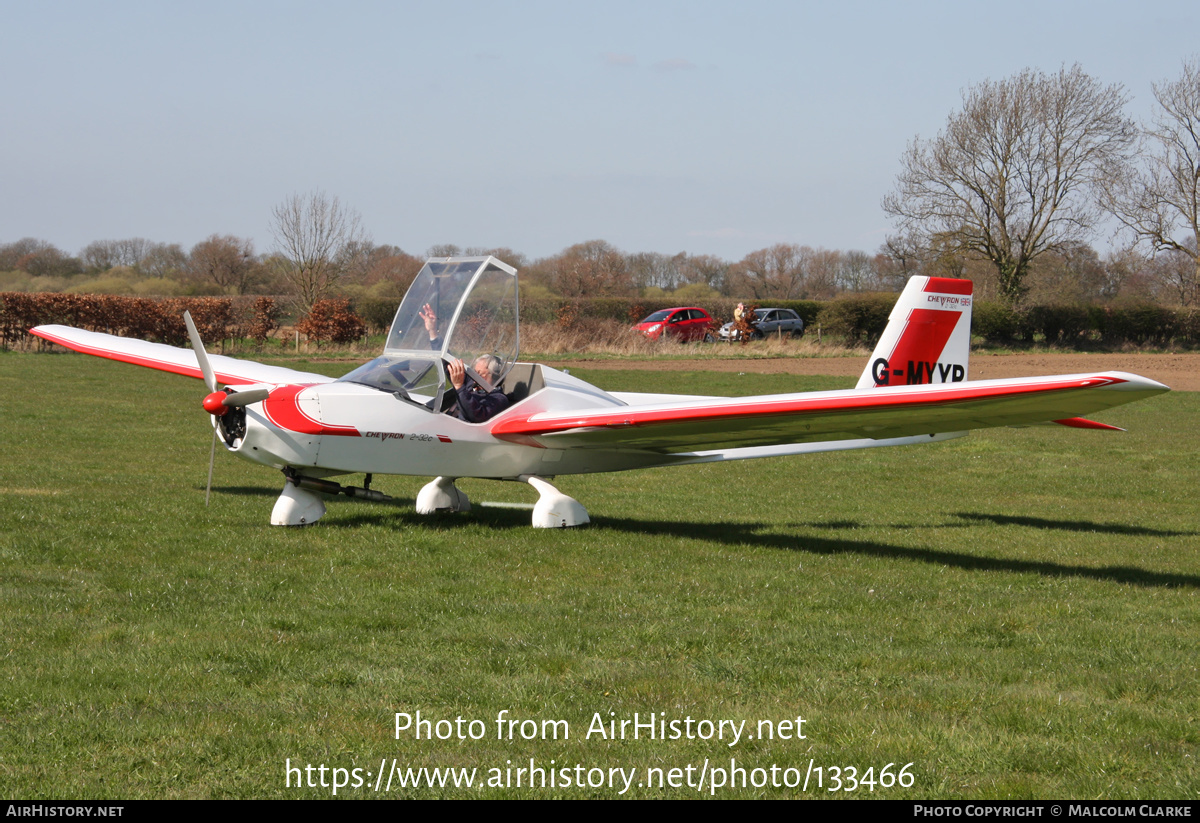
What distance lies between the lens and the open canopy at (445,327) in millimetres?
9922

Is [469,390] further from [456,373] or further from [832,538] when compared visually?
[832,538]

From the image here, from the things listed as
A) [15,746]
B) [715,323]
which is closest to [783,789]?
[15,746]

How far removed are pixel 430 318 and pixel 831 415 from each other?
3990 millimetres

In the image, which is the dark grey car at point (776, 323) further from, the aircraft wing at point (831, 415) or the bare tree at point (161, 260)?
the bare tree at point (161, 260)

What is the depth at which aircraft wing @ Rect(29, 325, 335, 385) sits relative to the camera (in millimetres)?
12406

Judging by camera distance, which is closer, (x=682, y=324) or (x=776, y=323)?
(x=682, y=324)

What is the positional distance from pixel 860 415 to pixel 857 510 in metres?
4.81

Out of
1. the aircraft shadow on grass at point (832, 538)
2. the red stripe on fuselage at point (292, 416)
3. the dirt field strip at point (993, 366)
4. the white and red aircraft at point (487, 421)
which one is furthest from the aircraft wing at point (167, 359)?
the dirt field strip at point (993, 366)

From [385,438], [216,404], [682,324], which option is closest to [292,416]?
[216,404]

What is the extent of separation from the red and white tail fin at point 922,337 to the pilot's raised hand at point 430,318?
192 inches

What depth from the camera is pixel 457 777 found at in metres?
→ 4.14

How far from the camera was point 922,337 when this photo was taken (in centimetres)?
1182

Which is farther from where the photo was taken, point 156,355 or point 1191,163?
point 1191,163

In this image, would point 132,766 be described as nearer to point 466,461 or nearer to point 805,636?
point 805,636
